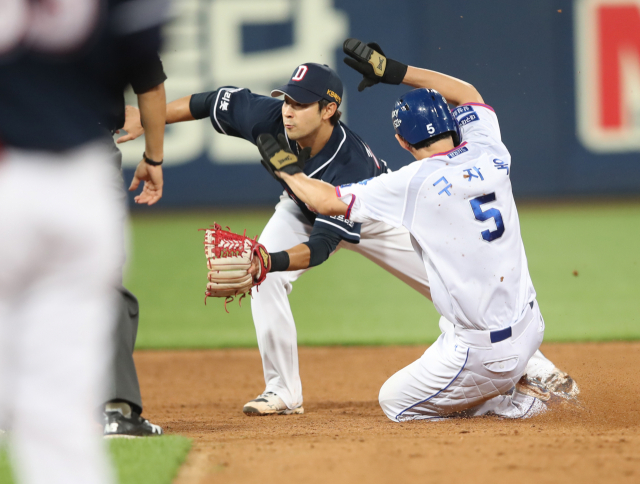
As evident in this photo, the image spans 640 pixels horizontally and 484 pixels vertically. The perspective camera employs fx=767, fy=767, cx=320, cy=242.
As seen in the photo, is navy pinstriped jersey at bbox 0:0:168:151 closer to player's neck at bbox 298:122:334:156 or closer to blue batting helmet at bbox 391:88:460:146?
blue batting helmet at bbox 391:88:460:146

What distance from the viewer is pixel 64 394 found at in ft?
5.38

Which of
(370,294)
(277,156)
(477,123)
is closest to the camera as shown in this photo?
(277,156)

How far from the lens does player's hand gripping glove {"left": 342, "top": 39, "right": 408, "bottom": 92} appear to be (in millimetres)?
4090

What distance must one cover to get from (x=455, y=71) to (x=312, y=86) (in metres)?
8.76

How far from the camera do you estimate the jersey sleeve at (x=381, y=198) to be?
344cm

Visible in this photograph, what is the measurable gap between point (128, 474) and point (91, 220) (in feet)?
3.87

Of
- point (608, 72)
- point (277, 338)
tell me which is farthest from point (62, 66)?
point (608, 72)

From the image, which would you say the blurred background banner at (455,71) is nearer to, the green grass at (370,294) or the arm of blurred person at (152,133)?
the green grass at (370,294)

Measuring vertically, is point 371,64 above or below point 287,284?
above

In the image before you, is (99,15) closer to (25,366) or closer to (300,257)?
(25,366)

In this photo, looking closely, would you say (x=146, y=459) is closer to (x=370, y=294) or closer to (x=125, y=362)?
(x=125, y=362)

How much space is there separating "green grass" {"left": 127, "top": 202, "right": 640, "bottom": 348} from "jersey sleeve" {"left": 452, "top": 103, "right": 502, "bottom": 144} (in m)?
2.43

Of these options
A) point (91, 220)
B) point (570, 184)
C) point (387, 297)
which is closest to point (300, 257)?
point (91, 220)

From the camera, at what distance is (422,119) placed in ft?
11.8
